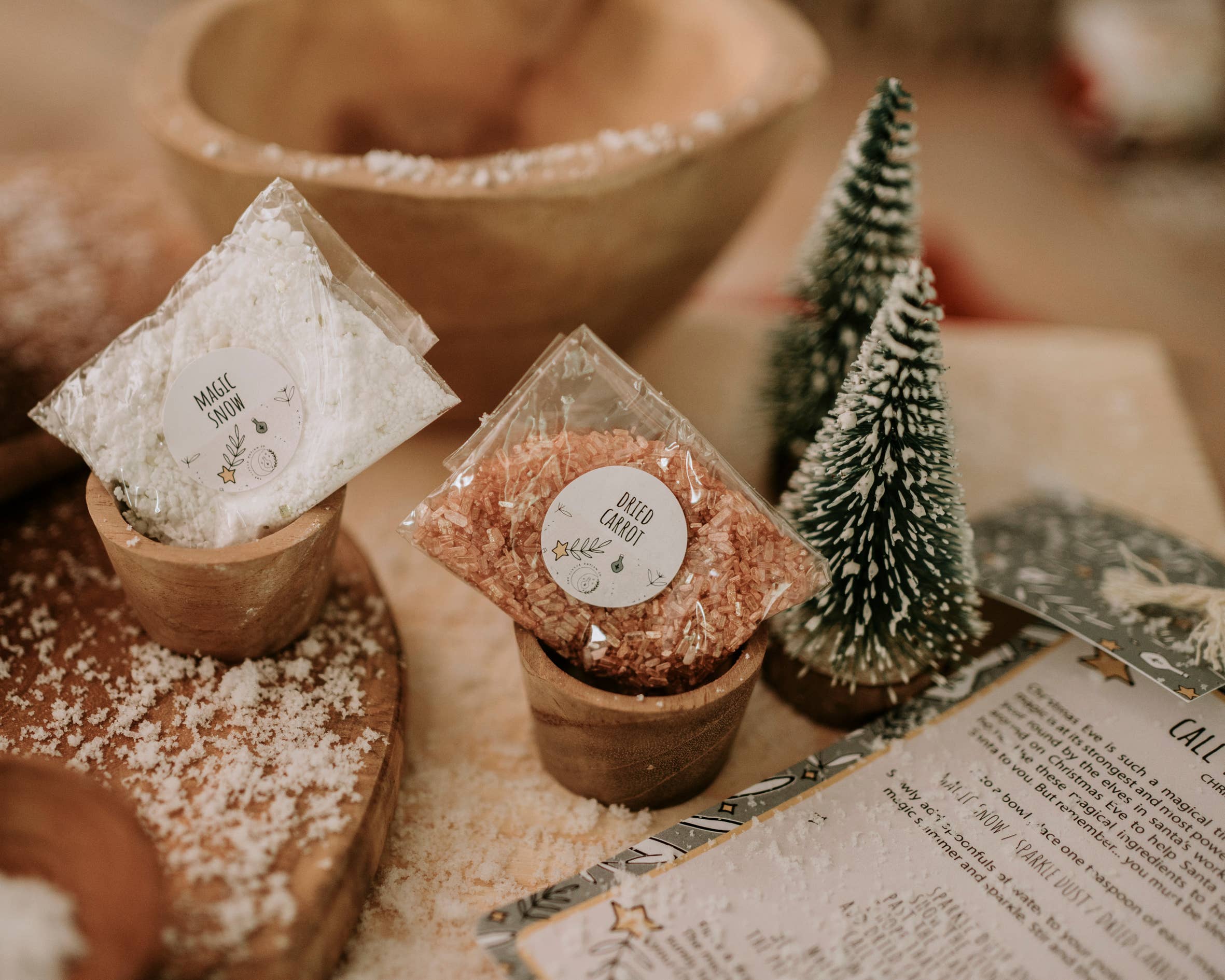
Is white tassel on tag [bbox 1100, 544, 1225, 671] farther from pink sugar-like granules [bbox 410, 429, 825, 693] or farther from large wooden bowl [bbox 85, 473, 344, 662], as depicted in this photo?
large wooden bowl [bbox 85, 473, 344, 662]


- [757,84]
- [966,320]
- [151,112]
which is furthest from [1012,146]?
[151,112]

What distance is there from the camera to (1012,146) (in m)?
1.90

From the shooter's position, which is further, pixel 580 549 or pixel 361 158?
pixel 361 158

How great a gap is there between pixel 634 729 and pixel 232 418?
33 centimetres

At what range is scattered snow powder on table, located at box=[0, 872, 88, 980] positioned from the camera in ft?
1.39

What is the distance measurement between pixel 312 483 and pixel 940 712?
48cm

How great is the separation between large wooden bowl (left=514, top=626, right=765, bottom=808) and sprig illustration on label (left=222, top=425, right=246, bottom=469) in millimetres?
219

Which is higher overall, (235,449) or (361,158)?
(361,158)

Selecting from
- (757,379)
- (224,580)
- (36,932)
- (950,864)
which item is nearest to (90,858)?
(36,932)

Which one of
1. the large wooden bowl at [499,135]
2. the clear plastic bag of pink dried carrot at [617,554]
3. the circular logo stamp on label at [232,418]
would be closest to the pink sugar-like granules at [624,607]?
the clear plastic bag of pink dried carrot at [617,554]

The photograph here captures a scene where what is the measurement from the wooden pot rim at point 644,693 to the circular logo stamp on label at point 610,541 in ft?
0.15

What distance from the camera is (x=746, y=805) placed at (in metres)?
0.59

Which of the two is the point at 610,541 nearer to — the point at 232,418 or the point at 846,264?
the point at 232,418

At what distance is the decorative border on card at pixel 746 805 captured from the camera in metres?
0.51
